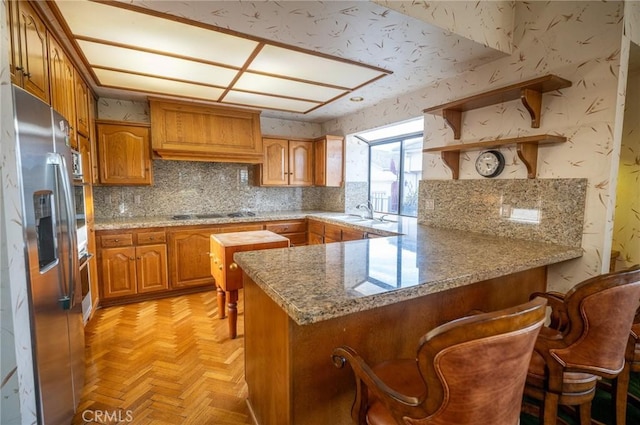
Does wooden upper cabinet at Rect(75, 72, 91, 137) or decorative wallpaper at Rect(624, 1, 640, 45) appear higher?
decorative wallpaper at Rect(624, 1, 640, 45)

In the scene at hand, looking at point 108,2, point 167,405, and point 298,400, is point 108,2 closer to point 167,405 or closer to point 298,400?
point 298,400

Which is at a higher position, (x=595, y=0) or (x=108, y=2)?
(x=595, y=0)

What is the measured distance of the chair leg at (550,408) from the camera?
1093 millimetres

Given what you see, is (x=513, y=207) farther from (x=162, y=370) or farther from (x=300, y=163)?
(x=300, y=163)

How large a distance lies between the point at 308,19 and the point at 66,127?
1514 mm

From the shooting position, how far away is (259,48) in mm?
2068

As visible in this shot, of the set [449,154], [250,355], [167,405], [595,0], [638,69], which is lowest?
[167,405]

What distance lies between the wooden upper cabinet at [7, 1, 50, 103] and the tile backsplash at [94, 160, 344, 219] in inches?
82.0

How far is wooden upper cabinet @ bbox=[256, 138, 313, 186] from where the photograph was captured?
413 centimetres

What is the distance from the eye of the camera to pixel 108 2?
5.07ft

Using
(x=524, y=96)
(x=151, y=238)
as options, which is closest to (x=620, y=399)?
(x=524, y=96)

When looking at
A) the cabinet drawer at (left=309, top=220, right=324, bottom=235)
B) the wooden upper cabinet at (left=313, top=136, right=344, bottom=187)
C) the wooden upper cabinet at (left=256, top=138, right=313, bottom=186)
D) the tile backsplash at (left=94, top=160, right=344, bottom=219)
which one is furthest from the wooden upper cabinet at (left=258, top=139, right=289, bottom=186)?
the cabinet drawer at (left=309, top=220, right=324, bottom=235)

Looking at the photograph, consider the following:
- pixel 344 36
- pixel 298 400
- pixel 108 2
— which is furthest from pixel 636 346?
pixel 108 2

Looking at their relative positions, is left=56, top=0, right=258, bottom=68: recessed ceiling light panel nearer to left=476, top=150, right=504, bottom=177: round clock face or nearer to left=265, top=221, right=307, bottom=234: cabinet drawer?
left=476, top=150, right=504, bottom=177: round clock face
